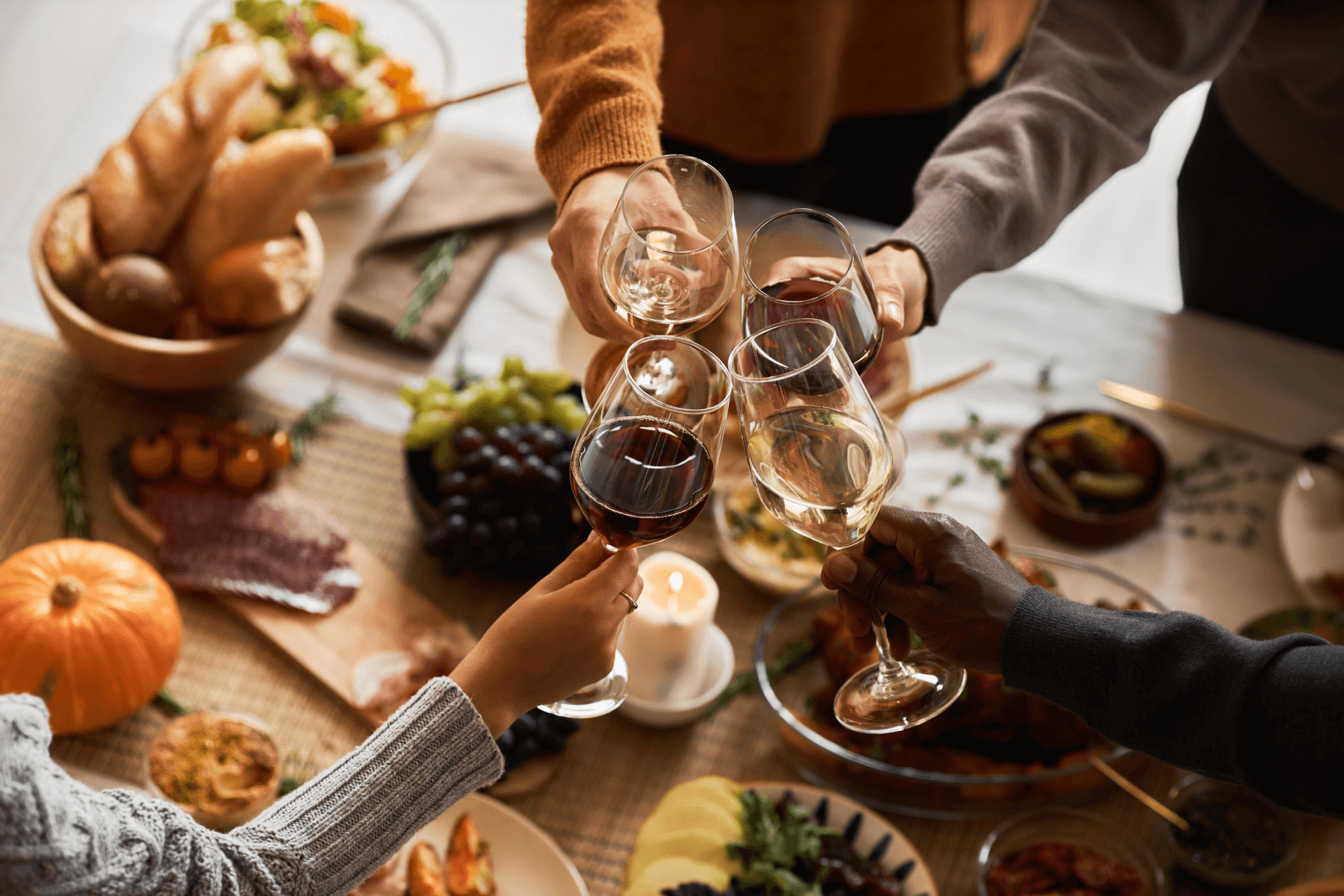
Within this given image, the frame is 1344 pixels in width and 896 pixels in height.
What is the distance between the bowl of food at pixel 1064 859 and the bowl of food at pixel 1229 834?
Result: 6cm

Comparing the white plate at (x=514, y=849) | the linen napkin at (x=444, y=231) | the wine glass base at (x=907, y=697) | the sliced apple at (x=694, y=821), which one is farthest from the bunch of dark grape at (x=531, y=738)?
the linen napkin at (x=444, y=231)

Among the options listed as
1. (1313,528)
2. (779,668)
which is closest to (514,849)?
(779,668)

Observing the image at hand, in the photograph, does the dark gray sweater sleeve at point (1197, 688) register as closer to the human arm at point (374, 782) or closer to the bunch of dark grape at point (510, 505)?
the human arm at point (374, 782)

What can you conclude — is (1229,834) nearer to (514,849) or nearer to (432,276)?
(514,849)

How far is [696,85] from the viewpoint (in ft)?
5.70

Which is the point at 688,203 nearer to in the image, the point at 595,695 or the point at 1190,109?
the point at 595,695

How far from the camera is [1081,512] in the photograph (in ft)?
5.03

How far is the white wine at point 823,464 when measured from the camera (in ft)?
2.77

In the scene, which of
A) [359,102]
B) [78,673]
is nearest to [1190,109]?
[359,102]

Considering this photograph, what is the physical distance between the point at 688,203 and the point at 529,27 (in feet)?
1.53

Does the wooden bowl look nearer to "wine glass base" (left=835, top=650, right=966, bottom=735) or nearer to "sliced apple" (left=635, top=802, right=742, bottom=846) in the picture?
"sliced apple" (left=635, top=802, right=742, bottom=846)

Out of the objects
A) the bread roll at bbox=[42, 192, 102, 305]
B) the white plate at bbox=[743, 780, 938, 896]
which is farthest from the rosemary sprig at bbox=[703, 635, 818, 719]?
the bread roll at bbox=[42, 192, 102, 305]

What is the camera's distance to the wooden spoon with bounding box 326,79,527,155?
1807 millimetres

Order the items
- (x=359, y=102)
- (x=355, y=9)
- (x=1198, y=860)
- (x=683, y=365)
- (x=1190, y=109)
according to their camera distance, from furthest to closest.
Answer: (x=1190, y=109), (x=355, y=9), (x=359, y=102), (x=1198, y=860), (x=683, y=365)
